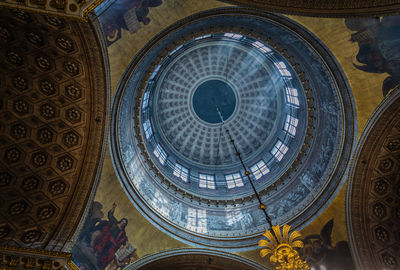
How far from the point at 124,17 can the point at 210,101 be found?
1352 centimetres

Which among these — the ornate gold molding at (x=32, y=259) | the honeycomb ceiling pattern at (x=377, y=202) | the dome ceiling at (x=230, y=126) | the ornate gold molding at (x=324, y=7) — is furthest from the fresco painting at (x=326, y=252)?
the ornate gold molding at (x=32, y=259)

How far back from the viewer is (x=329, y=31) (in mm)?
9328

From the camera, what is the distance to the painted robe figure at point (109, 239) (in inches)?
401

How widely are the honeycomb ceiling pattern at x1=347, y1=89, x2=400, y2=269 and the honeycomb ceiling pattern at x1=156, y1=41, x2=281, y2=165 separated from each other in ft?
28.2

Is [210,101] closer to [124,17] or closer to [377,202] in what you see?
[124,17]

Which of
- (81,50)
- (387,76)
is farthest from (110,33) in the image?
(387,76)

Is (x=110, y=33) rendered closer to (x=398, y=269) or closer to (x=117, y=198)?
(x=117, y=198)

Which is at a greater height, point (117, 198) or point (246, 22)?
point (246, 22)

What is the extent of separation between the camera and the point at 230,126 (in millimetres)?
21562

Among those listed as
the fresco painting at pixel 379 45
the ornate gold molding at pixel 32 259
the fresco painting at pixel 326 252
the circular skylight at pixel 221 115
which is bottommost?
the ornate gold molding at pixel 32 259

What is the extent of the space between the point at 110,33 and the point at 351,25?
27.5 ft

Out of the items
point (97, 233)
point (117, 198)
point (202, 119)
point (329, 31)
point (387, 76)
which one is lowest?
point (97, 233)

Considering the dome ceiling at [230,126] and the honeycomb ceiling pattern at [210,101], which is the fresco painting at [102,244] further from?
the honeycomb ceiling pattern at [210,101]

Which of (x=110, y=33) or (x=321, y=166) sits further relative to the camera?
(x=321, y=166)
